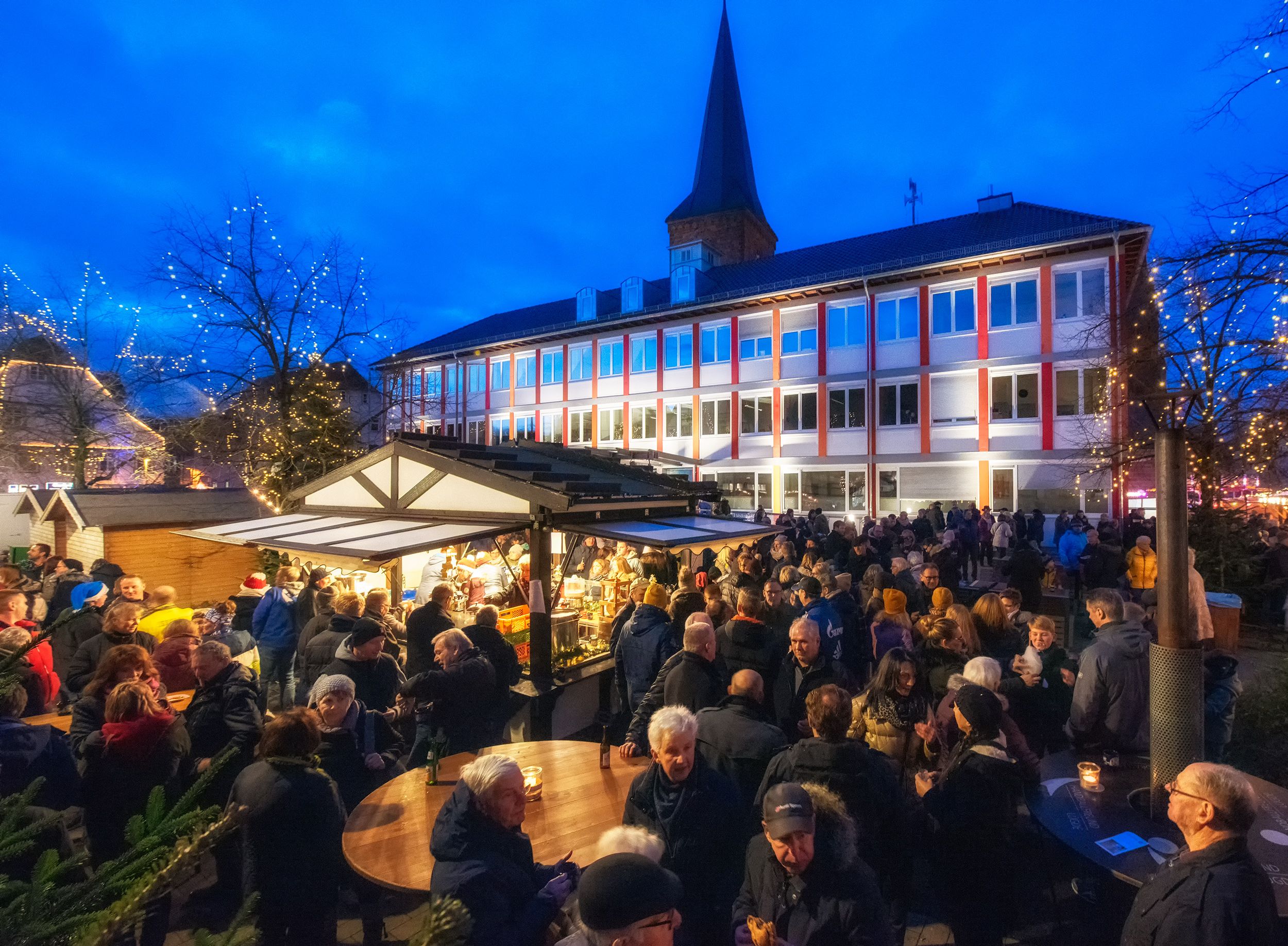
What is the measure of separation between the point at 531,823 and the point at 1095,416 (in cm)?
1889

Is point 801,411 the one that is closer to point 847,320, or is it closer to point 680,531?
point 847,320

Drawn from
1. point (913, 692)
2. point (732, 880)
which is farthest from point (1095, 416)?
point (732, 880)

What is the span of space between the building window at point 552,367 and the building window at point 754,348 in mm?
8963

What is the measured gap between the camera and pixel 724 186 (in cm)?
3381

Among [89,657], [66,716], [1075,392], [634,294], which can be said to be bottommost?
[66,716]

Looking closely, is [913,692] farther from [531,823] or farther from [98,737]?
[98,737]

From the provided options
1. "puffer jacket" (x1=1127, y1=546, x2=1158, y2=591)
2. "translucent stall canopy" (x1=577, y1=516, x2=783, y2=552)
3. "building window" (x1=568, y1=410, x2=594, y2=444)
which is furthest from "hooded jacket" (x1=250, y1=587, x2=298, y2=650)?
"building window" (x1=568, y1=410, x2=594, y2=444)

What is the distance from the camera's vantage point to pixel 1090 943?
347 cm

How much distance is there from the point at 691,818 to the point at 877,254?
83.2 feet

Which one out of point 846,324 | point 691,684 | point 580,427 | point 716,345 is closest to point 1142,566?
point 691,684

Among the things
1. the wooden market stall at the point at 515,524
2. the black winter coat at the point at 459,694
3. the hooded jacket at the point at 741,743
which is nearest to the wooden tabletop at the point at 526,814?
the black winter coat at the point at 459,694

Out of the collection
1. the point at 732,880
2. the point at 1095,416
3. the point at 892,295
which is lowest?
the point at 732,880

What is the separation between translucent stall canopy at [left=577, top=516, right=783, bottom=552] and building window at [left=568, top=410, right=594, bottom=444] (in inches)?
851

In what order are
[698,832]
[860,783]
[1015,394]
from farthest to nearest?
[1015,394], [860,783], [698,832]
